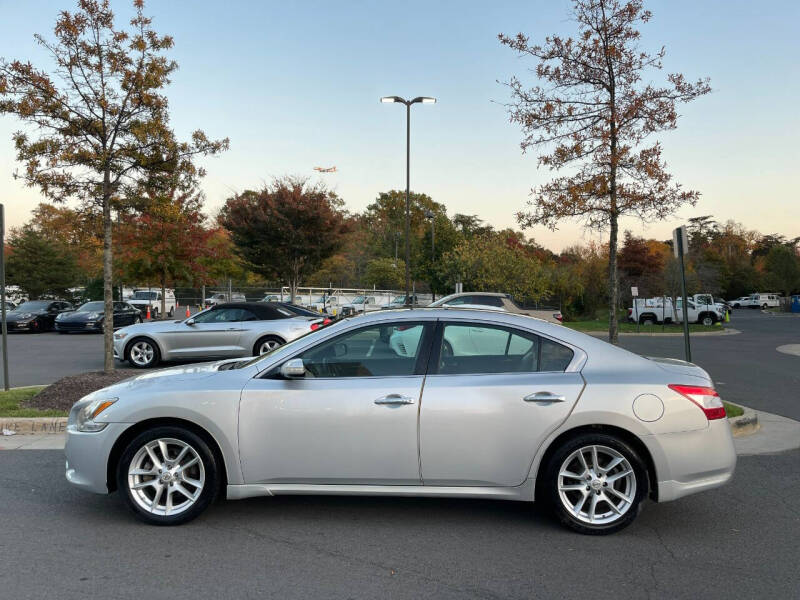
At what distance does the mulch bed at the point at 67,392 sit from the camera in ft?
28.1

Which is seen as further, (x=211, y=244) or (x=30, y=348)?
(x=211, y=244)

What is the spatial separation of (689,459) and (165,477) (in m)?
3.57

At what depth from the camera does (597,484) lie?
4.48 meters

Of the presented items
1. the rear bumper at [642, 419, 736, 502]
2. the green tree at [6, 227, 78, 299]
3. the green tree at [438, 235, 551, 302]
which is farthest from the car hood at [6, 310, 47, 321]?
the rear bumper at [642, 419, 736, 502]

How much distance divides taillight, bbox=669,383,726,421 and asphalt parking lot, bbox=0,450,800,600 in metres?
0.84

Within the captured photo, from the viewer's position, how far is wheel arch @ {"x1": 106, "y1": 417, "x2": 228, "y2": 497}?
4.67 metres

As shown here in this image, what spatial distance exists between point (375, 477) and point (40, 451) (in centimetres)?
431

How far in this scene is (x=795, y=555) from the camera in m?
4.20

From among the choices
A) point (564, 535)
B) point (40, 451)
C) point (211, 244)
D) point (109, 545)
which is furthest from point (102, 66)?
point (211, 244)

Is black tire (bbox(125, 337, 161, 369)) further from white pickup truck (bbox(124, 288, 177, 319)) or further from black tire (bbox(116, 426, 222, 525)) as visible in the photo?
white pickup truck (bbox(124, 288, 177, 319))

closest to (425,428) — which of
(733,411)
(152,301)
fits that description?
(733,411)

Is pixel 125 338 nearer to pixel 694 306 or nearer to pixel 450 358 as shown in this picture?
pixel 450 358

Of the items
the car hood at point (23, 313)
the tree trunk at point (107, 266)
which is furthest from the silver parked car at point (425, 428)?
the car hood at point (23, 313)

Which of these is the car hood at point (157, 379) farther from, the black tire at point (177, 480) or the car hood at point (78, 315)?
the car hood at point (78, 315)
